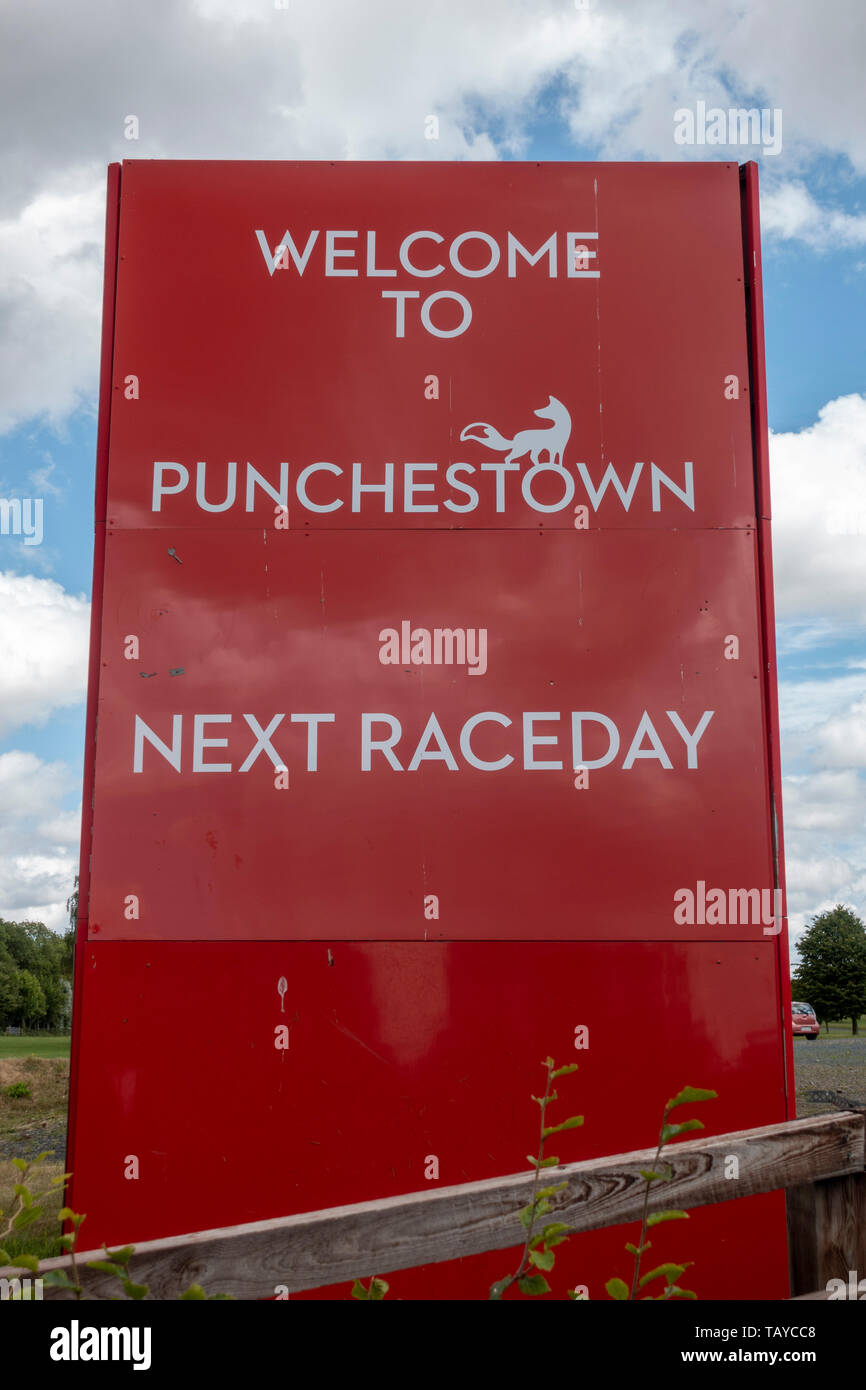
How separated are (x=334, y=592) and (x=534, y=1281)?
3.29 metres

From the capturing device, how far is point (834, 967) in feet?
166

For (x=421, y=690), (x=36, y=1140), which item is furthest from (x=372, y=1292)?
(x=36, y=1140)

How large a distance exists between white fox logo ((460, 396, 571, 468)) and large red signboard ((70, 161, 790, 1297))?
0.7 inches

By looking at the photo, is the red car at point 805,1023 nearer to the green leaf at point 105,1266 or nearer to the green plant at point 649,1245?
the green plant at point 649,1245

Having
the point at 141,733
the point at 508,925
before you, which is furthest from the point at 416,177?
the point at 508,925

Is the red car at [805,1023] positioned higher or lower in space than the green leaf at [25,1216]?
lower

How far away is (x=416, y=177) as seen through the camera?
5148 mm

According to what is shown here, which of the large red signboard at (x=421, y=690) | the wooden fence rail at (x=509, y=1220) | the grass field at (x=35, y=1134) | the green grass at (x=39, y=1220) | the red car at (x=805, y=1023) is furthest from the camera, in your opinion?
the red car at (x=805, y=1023)

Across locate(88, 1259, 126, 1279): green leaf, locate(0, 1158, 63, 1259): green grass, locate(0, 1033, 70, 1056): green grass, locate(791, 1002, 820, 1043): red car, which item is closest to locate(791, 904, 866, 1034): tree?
locate(791, 1002, 820, 1043): red car

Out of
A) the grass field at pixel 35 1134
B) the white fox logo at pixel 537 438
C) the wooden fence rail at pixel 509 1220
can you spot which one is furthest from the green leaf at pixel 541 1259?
the grass field at pixel 35 1134

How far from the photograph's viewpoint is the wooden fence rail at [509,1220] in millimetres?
2023

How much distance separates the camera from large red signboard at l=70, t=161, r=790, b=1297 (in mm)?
4352

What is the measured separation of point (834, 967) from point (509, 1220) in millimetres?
53228

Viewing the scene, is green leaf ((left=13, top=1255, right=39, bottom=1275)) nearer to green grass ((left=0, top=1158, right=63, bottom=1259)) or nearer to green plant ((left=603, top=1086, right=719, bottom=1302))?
green plant ((left=603, top=1086, right=719, bottom=1302))
